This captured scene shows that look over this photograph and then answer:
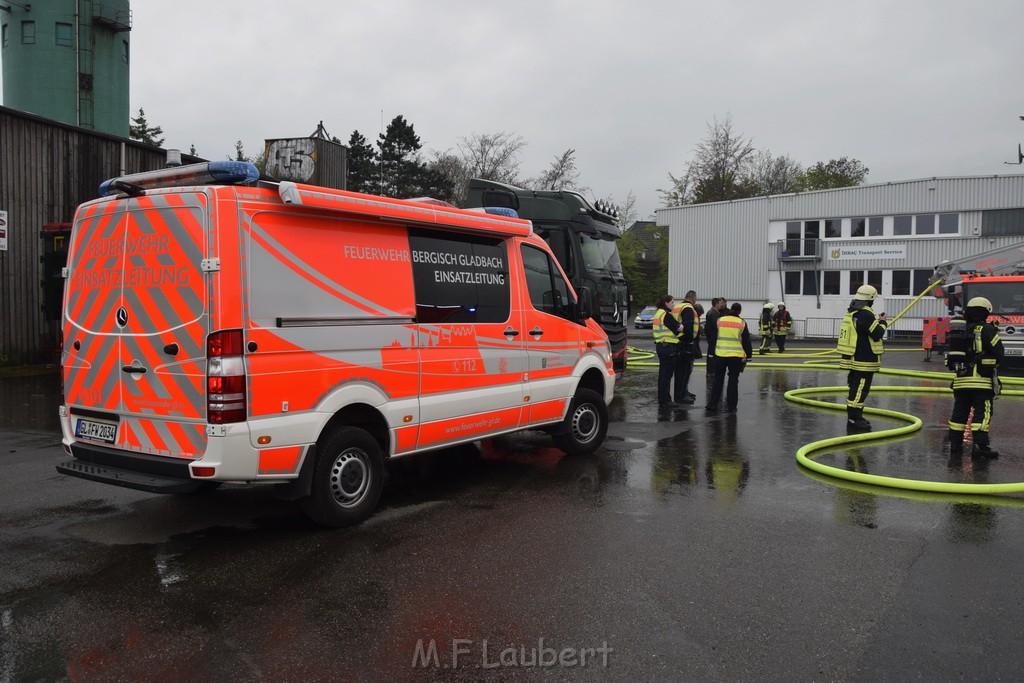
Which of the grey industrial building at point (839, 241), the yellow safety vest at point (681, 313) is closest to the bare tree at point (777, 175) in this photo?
the grey industrial building at point (839, 241)

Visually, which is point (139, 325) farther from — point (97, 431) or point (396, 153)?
point (396, 153)

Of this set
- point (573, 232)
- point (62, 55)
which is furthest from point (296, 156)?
point (573, 232)

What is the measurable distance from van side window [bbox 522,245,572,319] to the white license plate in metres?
3.68

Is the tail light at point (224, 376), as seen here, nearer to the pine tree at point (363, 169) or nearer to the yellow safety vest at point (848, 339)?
the yellow safety vest at point (848, 339)

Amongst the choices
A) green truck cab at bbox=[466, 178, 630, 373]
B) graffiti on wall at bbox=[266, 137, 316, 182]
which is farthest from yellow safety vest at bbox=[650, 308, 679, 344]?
graffiti on wall at bbox=[266, 137, 316, 182]

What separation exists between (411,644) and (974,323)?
7.26 meters

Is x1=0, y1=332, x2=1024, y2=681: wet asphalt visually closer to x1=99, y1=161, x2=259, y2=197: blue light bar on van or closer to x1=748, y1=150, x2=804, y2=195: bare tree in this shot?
x1=99, y1=161, x2=259, y2=197: blue light bar on van

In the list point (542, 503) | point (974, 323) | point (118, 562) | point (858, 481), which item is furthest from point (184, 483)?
point (974, 323)

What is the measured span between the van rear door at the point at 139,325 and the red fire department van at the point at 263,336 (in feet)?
0.04

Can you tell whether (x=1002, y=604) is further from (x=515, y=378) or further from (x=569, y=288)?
(x=569, y=288)

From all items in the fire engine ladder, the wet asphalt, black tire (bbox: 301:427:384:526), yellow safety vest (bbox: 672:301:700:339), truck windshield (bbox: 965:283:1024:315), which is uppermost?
the fire engine ladder

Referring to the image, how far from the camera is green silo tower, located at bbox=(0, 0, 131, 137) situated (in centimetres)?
2403

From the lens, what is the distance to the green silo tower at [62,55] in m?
24.0

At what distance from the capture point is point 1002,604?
4129mm
